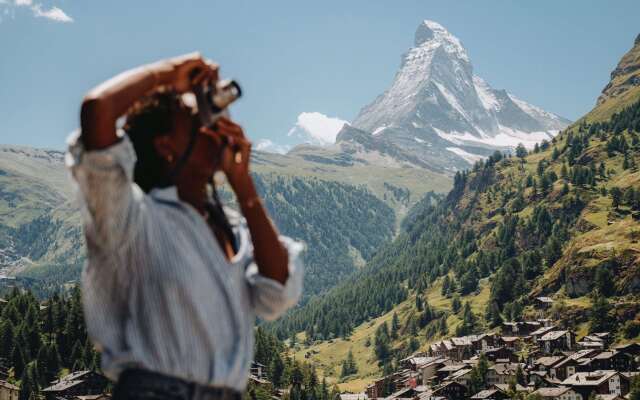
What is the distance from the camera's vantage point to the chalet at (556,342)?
510 ft

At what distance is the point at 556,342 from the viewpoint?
157 metres

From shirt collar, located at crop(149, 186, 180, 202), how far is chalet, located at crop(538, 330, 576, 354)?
15299 cm

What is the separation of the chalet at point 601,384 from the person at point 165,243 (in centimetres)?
12733

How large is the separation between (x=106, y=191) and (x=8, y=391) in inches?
4025

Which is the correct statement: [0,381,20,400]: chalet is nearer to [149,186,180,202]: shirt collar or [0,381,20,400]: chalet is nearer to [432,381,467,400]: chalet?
[432,381,467,400]: chalet

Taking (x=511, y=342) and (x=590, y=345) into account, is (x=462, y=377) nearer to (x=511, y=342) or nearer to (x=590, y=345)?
(x=590, y=345)

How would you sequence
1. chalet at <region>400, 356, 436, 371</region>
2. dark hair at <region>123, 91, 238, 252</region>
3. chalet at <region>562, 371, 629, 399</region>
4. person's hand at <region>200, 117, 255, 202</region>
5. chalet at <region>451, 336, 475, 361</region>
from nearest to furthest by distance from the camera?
dark hair at <region>123, 91, 238, 252</region>
person's hand at <region>200, 117, 255, 202</region>
chalet at <region>562, 371, 629, 399</region>
chalet at <region>400, 356, 436, 371</region>
chalet at <region>451, 336, 475, 361</region>

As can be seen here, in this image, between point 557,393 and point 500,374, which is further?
point 500,374

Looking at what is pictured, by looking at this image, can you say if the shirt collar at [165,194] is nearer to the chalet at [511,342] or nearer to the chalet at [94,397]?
the chalet at [94,397]

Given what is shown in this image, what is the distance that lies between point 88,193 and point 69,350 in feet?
387

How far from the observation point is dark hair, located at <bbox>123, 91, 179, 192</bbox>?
7707 mm

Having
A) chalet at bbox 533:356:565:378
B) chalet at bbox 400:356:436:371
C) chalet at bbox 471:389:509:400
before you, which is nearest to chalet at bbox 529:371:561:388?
chalet at bbox 533:356:565:378

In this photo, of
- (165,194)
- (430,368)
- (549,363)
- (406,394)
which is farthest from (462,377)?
(165,194)

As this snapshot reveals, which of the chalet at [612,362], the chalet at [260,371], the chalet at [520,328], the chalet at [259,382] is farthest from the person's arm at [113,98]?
the chalet at [520,328]
